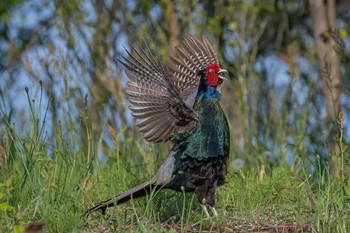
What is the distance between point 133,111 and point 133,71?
0.85ft

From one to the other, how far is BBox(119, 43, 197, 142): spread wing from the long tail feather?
38 cm

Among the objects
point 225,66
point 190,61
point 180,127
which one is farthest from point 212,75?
point 225,66

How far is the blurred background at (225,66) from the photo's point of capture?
716 centimetres

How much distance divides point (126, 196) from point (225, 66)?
5025 millimetres

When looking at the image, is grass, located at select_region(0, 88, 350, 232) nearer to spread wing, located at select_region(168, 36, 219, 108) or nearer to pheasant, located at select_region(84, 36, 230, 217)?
pheasant, located at select_region(84, 36, 230, 217)

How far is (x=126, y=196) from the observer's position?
554 centimetres

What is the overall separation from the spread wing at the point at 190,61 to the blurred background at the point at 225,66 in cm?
47

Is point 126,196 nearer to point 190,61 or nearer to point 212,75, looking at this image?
point 212,75

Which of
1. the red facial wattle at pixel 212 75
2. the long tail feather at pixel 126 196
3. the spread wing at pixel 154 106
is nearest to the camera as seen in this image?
the long tail feather at pixel 126 196

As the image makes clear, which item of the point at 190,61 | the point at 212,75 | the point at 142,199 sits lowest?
the point at 142,199

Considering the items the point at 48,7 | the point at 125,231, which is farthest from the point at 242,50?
the point at 125,231

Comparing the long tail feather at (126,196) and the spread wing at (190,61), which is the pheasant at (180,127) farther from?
the spread wing at (190,61)

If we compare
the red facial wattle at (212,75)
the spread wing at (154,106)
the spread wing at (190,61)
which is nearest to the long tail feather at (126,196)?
the spread wing at (154,106)

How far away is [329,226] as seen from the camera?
4.89 m
